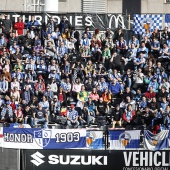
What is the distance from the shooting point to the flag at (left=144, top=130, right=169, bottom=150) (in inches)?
1162

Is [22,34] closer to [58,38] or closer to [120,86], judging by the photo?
[58,38]

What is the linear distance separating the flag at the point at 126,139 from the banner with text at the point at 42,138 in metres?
1.09

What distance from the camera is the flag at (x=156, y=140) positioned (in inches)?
1162

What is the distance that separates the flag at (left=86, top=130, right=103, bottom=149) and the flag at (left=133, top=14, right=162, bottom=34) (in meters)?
8.87

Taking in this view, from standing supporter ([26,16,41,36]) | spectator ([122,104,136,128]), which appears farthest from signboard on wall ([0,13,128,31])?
spectator ([122,104,136,128])

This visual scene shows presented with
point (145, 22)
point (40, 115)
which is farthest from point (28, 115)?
point (145, 22)

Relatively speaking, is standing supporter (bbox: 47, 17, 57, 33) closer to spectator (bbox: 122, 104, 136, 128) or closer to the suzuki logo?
spectator (bbox: 122, 104, 136, 128)

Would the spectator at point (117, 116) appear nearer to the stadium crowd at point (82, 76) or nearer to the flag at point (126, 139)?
the stadium crowd at point (82, 76)

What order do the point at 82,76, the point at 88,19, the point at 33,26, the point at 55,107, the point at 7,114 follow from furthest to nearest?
the point at 88,19, the point at 33,26, the point at 82,76, the point at 55,107, the point at 7,114

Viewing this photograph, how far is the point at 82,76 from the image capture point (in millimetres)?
34344

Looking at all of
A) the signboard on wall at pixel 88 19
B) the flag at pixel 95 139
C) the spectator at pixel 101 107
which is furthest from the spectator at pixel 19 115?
the signboard on wall at pixel 88 19

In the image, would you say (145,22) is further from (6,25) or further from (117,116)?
(117,116)

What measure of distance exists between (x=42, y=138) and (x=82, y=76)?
526cm

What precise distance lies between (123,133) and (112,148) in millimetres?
654
